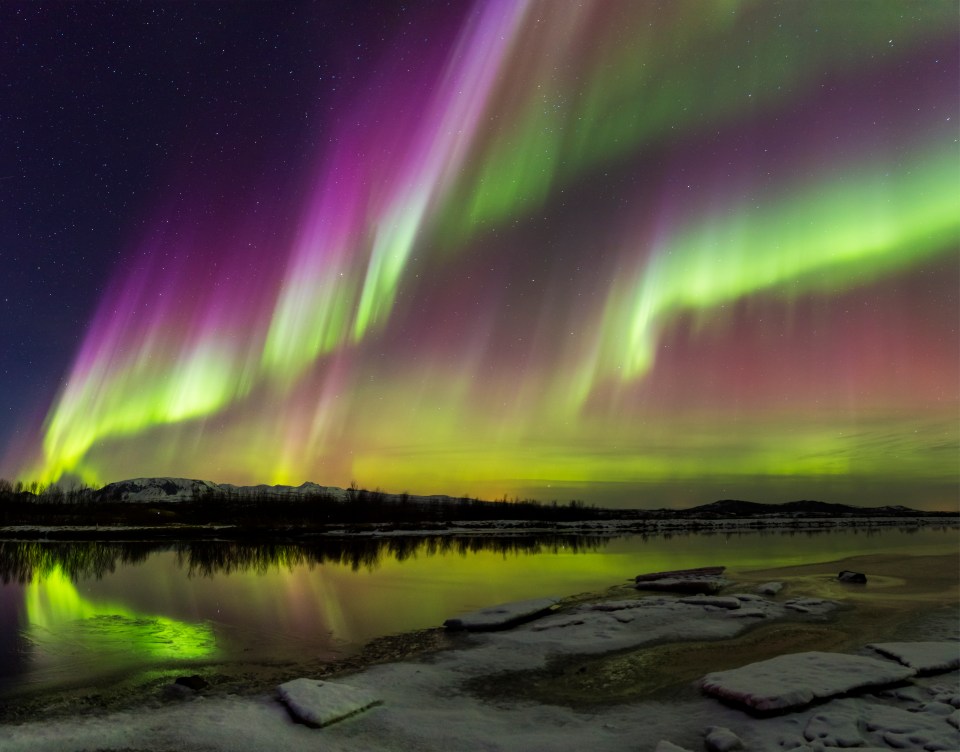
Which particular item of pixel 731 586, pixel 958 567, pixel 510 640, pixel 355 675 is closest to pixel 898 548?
pixel 958 567

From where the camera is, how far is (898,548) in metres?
44.5

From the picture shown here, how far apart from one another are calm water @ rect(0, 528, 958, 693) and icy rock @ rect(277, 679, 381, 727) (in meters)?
3.62

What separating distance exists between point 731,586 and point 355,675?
654 inches

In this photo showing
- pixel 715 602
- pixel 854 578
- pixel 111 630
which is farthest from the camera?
pixel 854 578

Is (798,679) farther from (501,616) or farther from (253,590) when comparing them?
(253,590)

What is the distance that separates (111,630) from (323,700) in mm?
9875

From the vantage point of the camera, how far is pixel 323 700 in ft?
31.0

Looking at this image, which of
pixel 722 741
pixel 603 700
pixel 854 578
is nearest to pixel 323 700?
pixel 603 700

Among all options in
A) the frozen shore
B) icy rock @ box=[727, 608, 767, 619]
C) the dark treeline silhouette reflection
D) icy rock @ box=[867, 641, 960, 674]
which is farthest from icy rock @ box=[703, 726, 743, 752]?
the dark treeline silhouette reflection

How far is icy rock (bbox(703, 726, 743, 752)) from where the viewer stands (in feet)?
26.2

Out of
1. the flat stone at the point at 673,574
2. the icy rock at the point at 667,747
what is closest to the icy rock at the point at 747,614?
the flat stone at the point at 673,574

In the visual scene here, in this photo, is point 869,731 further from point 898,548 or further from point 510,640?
point 898,548

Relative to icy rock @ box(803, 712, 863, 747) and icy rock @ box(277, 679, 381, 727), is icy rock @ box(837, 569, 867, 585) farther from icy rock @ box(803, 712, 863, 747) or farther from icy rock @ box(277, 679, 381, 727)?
icy rock @ box(277, 679, 381, 727)

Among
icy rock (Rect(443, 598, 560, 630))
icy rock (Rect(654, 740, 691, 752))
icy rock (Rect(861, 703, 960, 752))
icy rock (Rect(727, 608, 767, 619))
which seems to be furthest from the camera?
icy rock (Rect(727, 608, 767, 619))
